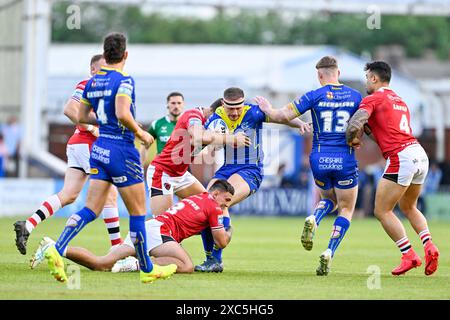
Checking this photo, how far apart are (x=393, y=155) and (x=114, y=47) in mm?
4125

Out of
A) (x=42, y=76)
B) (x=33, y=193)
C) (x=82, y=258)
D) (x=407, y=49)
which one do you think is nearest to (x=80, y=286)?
(x=82, y=258)

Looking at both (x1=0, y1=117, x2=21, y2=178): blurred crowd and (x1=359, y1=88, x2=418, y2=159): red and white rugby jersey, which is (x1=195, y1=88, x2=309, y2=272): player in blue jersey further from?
(x1=0, y1=117, x2=21, y2=178): blurred crowd

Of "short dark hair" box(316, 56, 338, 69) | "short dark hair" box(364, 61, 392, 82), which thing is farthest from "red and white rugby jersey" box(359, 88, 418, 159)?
"short dark hair" box(316, 56, 338, 69)

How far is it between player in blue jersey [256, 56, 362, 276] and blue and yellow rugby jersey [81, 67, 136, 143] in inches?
114

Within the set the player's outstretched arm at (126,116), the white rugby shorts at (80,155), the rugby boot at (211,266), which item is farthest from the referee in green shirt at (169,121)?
the player's outstretched arm at (126,116)

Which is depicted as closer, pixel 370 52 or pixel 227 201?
pixel 227 201

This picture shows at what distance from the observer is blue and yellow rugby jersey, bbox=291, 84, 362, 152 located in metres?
12.6

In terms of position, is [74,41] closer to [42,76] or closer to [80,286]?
[42,76]

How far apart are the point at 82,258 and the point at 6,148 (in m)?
20.1

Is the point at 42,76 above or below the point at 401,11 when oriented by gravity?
below

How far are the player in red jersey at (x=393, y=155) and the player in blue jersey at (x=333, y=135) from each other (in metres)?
0.22

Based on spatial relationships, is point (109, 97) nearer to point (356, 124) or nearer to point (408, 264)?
point (356, 124)

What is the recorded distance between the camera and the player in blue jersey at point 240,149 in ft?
41.8

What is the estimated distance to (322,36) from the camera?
8331 cm
